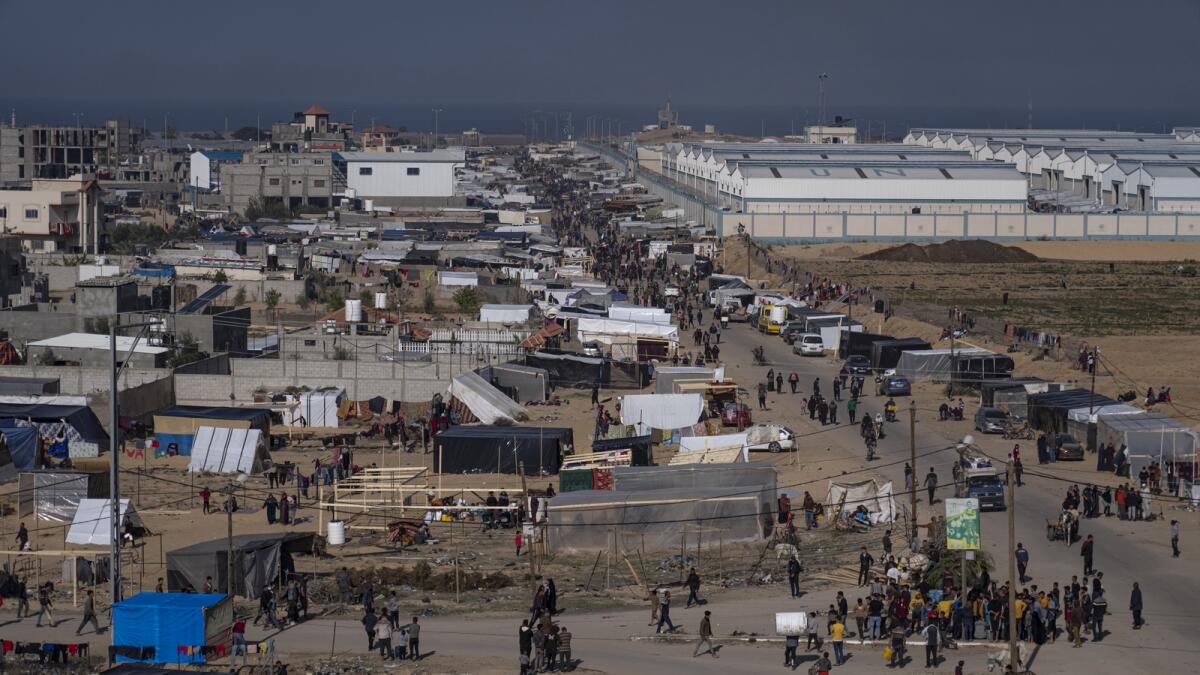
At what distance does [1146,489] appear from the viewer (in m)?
23.9

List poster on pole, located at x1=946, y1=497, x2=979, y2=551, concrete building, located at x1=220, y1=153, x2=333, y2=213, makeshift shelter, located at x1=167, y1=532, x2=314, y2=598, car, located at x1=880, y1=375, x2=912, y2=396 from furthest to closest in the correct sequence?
concrete building, located at x1=220, y1=153, x2=333, y2=213 → car, located at x1=880, y1=375, x2=912, y2=396 → makeshift shelter, located at x1=167, y1=532, x2=314, y2=598 → poster on pole, located at x1=946, y1=497, x2=979, y2=551

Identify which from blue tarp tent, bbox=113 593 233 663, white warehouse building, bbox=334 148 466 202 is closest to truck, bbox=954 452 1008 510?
blue tarp tent, bbox=113 593 233 663

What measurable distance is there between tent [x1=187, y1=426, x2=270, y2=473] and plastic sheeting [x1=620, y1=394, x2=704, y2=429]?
22.2 feet

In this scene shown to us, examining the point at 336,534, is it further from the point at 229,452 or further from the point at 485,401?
the point at 485,401

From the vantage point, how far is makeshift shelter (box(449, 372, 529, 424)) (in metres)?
30.5

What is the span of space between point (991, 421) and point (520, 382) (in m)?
9.38

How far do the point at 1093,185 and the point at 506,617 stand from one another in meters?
63.6

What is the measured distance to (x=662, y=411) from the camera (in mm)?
30375

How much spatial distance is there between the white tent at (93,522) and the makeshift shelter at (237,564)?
2552mm

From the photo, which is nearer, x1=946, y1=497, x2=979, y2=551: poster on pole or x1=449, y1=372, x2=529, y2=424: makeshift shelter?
x1=946, y1=497, x2=979, y2=551: poster on pole

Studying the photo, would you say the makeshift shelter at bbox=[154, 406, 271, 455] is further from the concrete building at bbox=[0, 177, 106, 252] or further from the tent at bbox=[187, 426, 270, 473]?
the concrete building at bbox=[0, 177, 106, 252]

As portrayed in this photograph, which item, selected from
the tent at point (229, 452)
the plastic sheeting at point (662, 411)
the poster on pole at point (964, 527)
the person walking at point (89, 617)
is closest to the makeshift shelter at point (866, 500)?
the poster on pole at point (964, 527)

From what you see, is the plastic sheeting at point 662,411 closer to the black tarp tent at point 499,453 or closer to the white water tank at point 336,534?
the black tarp tent at point 499,453

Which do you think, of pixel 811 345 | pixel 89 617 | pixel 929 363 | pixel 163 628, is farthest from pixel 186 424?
pixel 811 345
